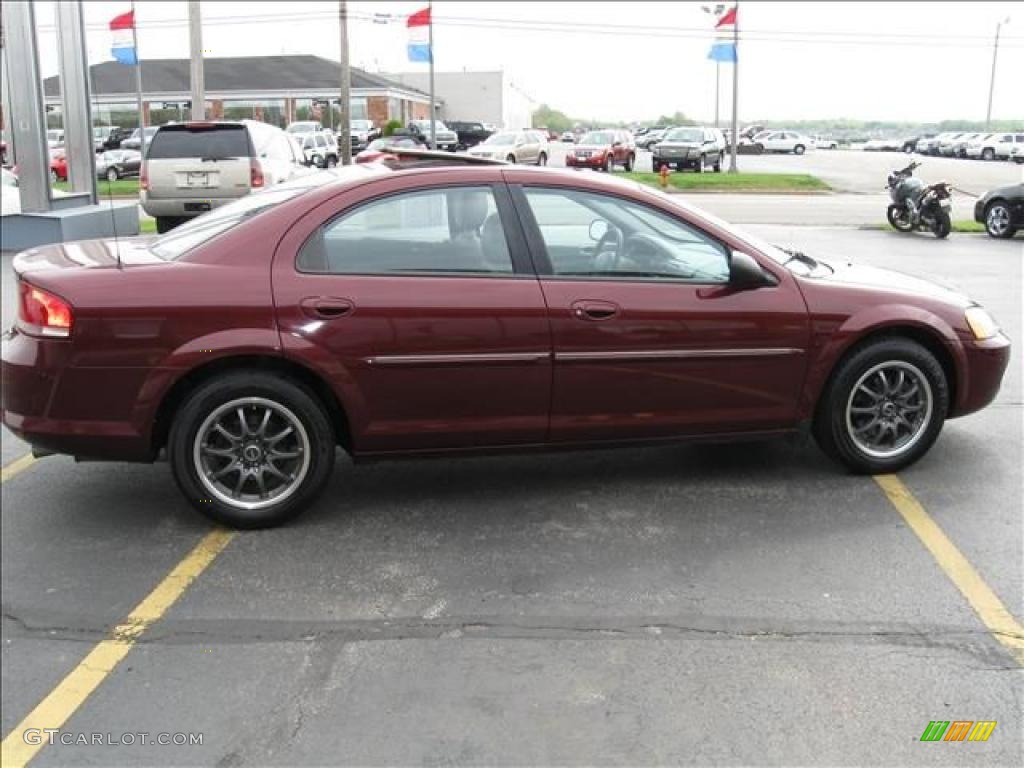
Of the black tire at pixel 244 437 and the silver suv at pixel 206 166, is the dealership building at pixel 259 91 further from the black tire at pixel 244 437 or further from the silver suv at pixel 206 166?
the black tire at pixel 244 437

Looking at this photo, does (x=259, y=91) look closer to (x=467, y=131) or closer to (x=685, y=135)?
(x=467, y=131)

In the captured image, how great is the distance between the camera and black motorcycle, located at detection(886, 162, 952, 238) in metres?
12.8

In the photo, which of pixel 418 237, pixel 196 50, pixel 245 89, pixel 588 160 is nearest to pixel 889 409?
pixel 418 237

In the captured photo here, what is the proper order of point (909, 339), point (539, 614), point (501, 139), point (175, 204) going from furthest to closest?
point (501, 139) → point (175, 204) → point (909, 339) → point (539, 614)

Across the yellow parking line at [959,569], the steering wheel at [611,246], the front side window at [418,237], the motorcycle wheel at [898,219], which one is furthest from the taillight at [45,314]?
the motorcycle wheel at [898,219]

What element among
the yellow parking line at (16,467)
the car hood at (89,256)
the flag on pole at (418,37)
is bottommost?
the yellow parking line at (16,467)

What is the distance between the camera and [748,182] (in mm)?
27172

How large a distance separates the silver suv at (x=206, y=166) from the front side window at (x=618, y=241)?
292 inches

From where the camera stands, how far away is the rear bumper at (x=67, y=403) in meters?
3.88

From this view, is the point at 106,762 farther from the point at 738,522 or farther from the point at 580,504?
the point at 738,522

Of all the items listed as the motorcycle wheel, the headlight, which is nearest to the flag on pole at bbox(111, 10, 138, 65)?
the headlight

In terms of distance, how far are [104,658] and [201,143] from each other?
915cm

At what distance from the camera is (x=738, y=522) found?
418 cm

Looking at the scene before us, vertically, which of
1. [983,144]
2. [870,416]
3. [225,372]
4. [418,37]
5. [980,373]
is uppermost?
[418,37]
